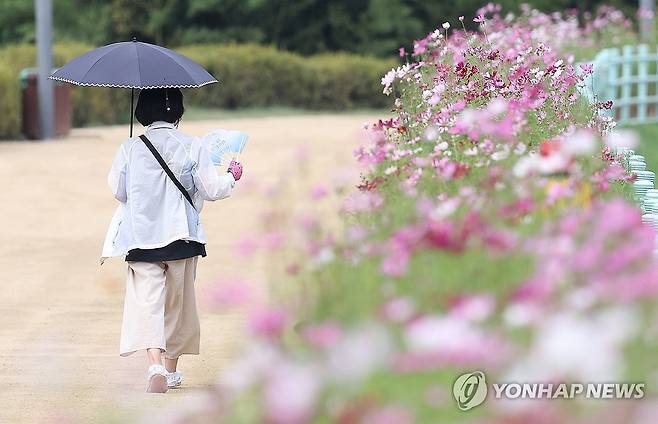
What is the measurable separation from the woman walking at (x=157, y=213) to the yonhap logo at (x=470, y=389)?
313cm

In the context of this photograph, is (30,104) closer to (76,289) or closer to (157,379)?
(76,289)

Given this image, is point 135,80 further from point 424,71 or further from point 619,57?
point 619,57

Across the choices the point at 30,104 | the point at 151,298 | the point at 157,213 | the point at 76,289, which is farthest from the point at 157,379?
the point at 30,104

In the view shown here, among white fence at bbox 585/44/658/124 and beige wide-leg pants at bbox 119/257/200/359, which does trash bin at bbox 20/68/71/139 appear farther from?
beige wide-leg pants at bbox 119/257/200/359

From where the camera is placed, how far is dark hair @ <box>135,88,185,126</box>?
6.69 metres

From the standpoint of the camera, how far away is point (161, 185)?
6.59 meters

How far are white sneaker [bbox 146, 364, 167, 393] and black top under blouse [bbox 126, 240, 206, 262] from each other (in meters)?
0.45

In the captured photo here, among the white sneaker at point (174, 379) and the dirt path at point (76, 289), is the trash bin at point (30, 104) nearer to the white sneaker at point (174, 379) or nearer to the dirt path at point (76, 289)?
the dirt path at point (76, 289)

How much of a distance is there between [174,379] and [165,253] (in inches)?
22.3

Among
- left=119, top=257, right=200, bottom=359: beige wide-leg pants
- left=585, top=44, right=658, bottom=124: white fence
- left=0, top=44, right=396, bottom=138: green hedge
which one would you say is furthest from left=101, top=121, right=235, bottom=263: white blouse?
left=0, top=44, right=396, bottom=138: green hedge

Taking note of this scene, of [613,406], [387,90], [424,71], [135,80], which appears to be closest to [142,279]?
[135,80]

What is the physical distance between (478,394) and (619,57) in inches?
715

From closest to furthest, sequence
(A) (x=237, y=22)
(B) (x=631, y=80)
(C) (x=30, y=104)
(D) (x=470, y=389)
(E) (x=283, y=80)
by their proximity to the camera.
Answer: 1. (D) (x=470, y=389)
2. (B) (x=631, y=80)
3. (C) (x=30, y=104)
4. (E) (x=283, y=80)
5. (A) (x=237, y=22)

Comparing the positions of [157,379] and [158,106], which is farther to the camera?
[158,106]
